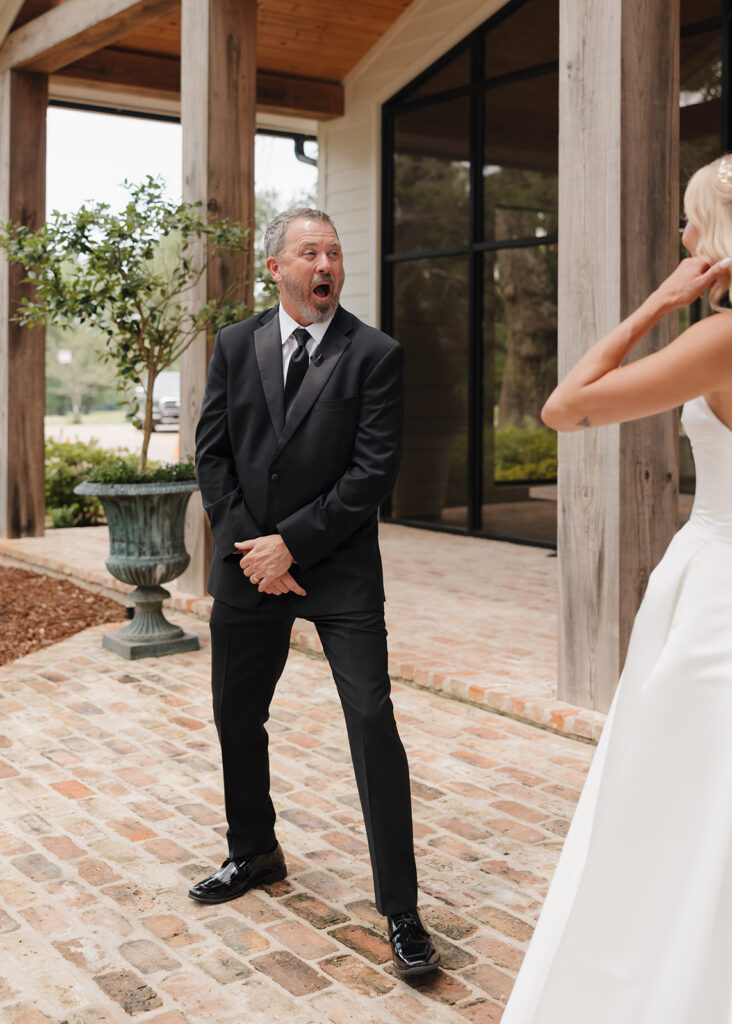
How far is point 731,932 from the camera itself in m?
2.08

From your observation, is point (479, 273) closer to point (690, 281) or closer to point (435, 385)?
point (435, 385)

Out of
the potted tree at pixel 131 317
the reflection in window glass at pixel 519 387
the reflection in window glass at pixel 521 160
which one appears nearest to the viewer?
the potted tree at pixel 131 317

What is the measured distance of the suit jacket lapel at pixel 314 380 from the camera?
3.16m

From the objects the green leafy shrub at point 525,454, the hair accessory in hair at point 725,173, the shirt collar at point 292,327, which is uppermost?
the hair accessory in hair at point 725,173

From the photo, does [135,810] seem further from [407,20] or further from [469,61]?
[407,20]

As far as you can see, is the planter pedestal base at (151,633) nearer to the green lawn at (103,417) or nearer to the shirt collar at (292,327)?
the shirt collar at (292,327)

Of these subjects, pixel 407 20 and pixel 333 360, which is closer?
pixel 333 360

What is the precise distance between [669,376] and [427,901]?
193cm

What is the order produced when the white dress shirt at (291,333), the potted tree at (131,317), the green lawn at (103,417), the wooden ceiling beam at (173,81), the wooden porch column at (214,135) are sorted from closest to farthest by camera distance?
the white dress shirt at (291,333)
the potted tree at (131,317)
the wooden porch column at (214,135)
the wooden ceiling beam at (173,81)
the green lawn at (103,417)

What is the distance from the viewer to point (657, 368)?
2.10m

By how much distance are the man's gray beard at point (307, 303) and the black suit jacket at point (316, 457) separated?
0.17ft

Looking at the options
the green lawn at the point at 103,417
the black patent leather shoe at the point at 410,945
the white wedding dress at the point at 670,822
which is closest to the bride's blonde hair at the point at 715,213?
the white wedding dress at the point at 670,822

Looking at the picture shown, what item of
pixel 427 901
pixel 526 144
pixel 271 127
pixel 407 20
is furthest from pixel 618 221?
pixel 271 127

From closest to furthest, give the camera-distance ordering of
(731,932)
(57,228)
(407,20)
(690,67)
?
(731,932), (57,228), (690,67), (407,20)
